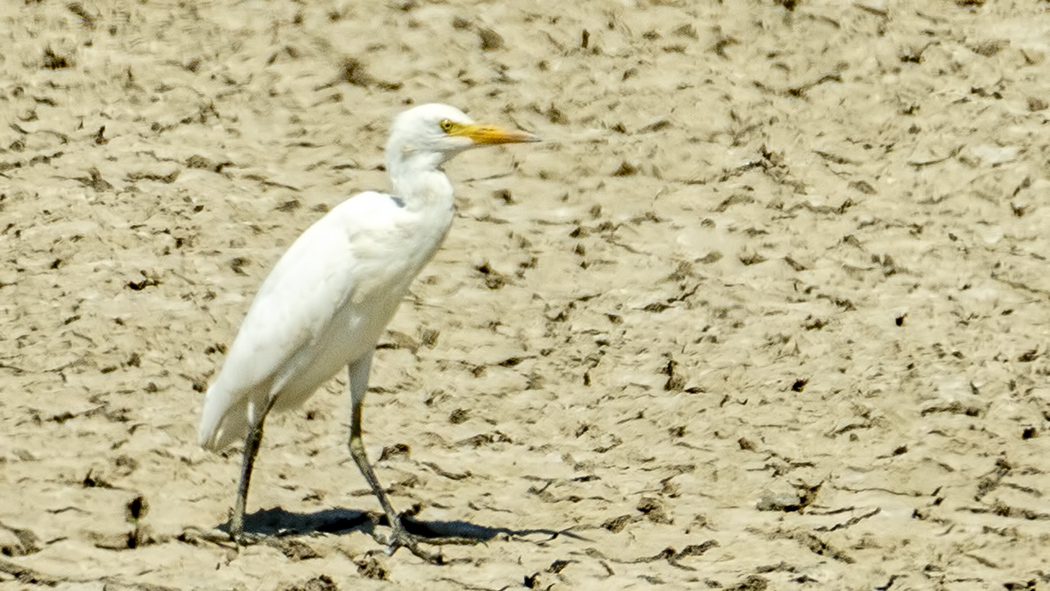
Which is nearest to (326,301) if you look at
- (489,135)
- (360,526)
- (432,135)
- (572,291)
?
(432,135)

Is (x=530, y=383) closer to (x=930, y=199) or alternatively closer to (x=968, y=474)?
(x=968, y=474)

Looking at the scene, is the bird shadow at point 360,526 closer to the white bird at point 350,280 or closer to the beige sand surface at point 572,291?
the beige sand surface at point 572,291

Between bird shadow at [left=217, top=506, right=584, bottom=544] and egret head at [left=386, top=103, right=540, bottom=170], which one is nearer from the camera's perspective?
egret head at [left=386, top=103, right=540, bottom=170]

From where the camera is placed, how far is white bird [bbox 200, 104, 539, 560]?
5234 mm

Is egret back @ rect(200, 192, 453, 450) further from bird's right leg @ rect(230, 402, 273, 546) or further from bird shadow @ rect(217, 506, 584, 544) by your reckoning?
bird shadow @ rect(217, 506, 584, 544)

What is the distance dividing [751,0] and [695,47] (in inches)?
18.7

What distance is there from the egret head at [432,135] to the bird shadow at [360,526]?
1.19 metres

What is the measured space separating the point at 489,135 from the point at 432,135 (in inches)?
7.0

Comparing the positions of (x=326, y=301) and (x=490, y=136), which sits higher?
(x=490, y=136)

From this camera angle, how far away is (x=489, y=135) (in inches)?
208

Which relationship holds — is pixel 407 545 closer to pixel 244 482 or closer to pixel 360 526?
pixel 360 526

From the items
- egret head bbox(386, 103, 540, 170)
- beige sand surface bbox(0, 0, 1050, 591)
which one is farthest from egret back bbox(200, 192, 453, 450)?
beige sand surface bbox(0, 0, 1050, 591)

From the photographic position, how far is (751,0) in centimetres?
917

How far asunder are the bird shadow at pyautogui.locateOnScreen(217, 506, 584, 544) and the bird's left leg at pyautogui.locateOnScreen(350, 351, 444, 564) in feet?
0.27
